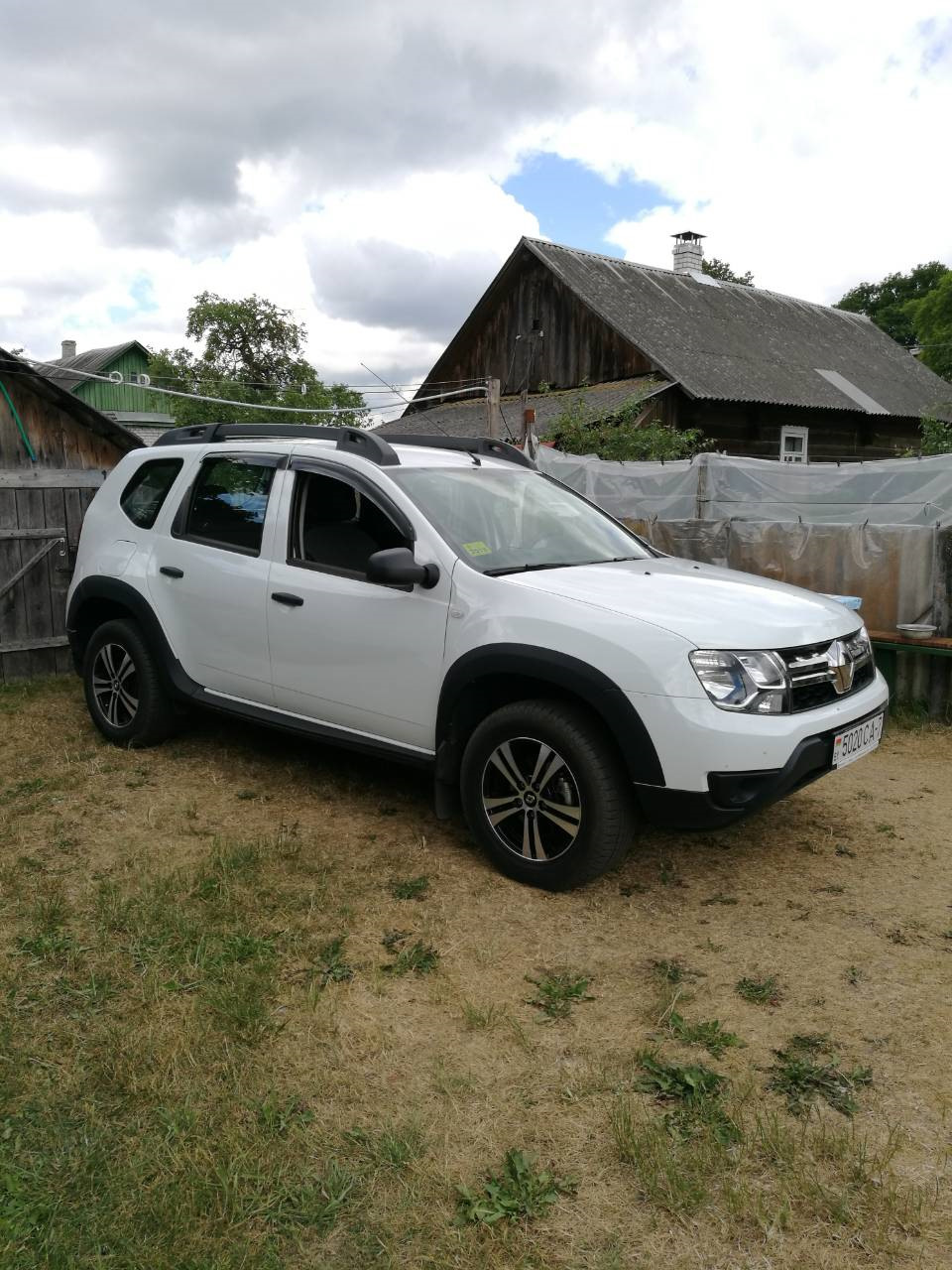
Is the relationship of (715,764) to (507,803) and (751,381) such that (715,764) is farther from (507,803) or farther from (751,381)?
(751,381)

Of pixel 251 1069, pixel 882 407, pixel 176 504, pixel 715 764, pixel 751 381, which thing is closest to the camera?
pixel 251 1069

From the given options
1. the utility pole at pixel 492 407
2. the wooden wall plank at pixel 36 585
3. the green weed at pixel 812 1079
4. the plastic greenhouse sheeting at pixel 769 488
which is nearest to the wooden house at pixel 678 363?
the utility pole at pixel 492 407

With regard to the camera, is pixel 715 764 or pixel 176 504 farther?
pixel 176 504

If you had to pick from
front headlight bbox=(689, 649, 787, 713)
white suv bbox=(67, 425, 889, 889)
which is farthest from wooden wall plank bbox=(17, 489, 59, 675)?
front headlight bbox=(689, 649, 787, 713)

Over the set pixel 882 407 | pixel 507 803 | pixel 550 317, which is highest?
pixel 550 317

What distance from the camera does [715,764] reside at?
3602 mm

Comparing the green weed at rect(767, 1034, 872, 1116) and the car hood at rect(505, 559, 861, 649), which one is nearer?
the green weed at rect(767, 1034, 872, 1116)

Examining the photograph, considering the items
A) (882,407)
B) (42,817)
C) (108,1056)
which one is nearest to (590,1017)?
(108,1056)

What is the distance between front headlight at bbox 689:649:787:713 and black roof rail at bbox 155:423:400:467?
6.14ft

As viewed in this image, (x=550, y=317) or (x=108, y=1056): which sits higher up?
(x=550, y=317)

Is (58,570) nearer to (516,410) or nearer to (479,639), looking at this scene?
(479,639)

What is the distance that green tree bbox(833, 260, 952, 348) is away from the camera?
56562 millimetres

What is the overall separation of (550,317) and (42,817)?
18.6 metres

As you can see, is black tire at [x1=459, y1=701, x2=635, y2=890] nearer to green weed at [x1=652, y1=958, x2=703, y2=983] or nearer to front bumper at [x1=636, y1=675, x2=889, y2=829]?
front bumper at [x1=636, y1=675, x2=889, y2=829]
